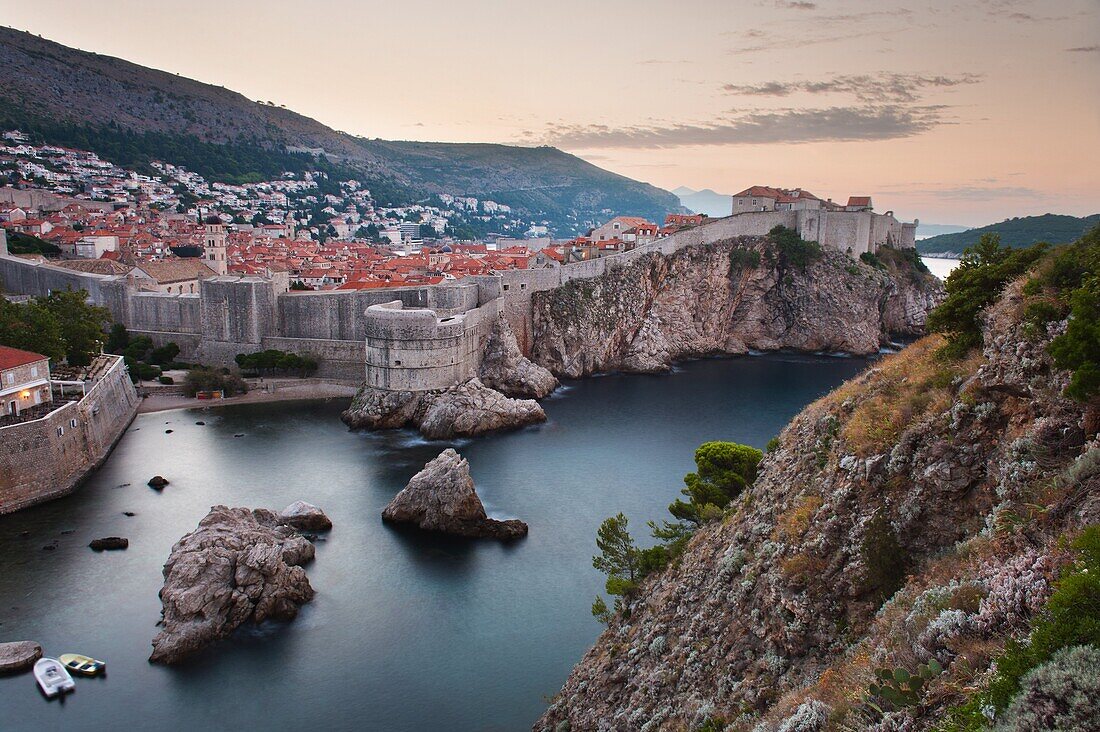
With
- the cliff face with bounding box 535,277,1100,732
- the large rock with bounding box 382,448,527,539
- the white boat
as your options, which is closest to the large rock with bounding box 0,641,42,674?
the white boat

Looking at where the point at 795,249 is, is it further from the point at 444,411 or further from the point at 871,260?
the point at 444,411

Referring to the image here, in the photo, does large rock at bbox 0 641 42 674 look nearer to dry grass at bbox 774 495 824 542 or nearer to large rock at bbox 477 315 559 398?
dry grass at bbox 774 495 824 542

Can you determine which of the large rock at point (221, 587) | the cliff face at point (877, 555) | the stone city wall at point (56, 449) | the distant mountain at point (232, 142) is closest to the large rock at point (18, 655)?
the large rock at point (221, 587)

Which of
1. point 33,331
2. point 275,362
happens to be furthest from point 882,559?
point 275,362

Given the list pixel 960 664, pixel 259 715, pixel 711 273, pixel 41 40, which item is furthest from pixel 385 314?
pixel 41 40

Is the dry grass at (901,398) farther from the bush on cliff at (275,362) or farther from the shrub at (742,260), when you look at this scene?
the shrub at (742,260)

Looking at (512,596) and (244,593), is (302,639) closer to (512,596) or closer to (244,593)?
(244,593)
